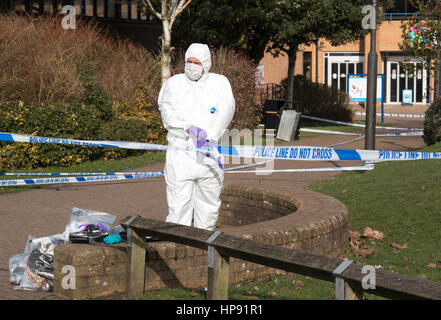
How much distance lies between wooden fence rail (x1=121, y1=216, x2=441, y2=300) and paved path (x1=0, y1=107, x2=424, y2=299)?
793 millimetres

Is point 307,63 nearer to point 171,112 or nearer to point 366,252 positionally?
point 366,252

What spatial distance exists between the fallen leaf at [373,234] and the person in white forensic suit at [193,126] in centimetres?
251

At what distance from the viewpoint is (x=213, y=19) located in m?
26.4

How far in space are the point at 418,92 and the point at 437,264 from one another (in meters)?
37.8

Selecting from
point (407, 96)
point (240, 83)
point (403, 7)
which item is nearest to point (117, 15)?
point (240, 83)

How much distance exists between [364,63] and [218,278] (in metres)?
40.0

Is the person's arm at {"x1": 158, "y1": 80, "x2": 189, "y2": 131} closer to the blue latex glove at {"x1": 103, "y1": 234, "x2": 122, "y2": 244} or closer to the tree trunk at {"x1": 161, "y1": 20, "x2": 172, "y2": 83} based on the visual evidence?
the blue latex glove at {"x1": 103, "y1": 234, "x2": 122, "y2": 244}

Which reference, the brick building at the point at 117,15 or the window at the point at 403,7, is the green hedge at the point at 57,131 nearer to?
the brick building at the point at 117,15

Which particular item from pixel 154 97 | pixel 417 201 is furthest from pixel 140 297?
pixel 154 97

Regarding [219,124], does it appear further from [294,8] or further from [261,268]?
[294,8]

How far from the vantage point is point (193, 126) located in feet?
20.9

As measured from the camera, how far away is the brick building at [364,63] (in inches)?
1693

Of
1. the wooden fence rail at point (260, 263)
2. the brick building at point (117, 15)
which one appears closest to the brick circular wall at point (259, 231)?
the wooden fence rail at point (260, 263)

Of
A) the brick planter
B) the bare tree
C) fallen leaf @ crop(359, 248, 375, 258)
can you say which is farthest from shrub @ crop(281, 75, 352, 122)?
fallen leaf @ crop(359, 248, 375, 258)
